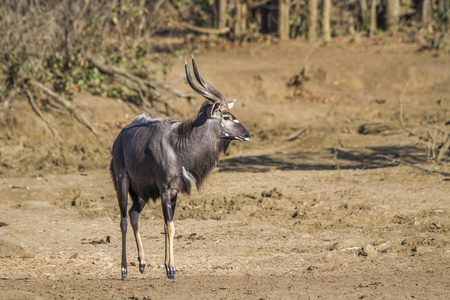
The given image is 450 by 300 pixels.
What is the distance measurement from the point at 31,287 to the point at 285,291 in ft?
7.84

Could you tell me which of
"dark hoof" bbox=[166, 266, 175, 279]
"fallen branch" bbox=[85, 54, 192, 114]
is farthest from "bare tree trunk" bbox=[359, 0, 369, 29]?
"dark hoof" bbox=[166, 266, 175, 279]

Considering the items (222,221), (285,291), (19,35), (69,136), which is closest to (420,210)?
(222,221)

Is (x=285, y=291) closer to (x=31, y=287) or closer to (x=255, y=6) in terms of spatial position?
(x=31, y=287)

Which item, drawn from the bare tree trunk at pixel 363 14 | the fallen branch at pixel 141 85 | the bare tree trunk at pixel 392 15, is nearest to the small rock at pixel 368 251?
the fallen branch at pixel 141 85

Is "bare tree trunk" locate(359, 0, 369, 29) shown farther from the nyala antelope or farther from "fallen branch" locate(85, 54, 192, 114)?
the nyala antelope

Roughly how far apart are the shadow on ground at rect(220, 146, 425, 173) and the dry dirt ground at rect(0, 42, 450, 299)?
0.13 feet

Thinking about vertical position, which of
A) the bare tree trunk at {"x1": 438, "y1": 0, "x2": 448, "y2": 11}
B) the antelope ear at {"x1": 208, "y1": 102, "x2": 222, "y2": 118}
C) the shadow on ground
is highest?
the bare tree trunk at {"x1": 438, "y1": 0, "x2": 448, "y2": 11}

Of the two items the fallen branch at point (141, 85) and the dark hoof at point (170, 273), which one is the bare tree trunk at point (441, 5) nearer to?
the fallen branch at point (141, 85)

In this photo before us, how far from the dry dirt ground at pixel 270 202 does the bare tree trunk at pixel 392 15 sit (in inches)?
130

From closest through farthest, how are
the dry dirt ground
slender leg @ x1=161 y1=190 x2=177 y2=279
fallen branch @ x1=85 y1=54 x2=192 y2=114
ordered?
slender leg @ x1=161 y1=190 x2=177 y2=279
the dry dirt ground
fallen branch @ x1=85 y1=54 x2=192 y2=114

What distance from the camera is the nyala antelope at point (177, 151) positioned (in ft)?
21.9

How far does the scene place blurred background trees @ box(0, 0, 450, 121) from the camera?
51.0 feet

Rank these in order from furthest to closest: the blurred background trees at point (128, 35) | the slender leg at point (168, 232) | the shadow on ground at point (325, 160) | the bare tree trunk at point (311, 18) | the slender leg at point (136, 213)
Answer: the bare tree trunk at point (311, 18)
the blurred background trees at point (128, 35)
the shadow on ground at point (325, 160)
the slender leg at point (136, 213)
the slender leg at point (168, 232)

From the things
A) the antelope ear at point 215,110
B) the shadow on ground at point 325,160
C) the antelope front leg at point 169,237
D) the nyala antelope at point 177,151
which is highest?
the antelope ear at point 215,110
